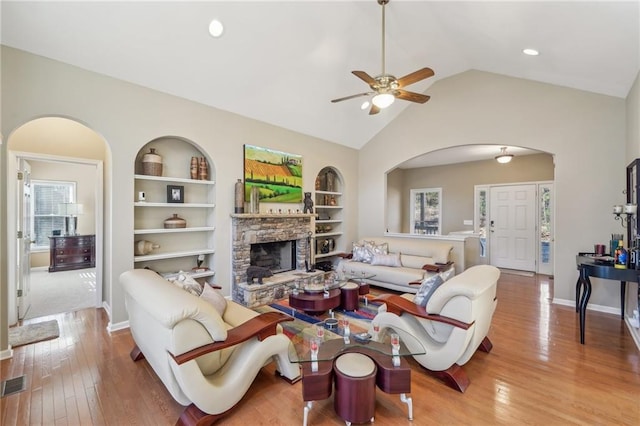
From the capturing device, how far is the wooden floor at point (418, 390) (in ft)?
6.64

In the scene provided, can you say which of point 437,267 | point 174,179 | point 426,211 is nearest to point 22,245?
point 174,179

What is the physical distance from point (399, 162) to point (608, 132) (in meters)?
3.29

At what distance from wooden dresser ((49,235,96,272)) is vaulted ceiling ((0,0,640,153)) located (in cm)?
516

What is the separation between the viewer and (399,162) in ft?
20.9

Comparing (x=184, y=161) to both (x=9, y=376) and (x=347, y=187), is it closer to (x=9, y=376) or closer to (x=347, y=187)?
(x=9, y=376)

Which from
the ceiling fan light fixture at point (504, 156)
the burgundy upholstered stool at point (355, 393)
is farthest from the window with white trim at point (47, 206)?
the ceiling fan light fixture at point (504, 156)

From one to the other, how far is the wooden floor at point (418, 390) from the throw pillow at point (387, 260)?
81.0 inches

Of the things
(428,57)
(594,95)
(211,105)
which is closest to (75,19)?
(211,105)

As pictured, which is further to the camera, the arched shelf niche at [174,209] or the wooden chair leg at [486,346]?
the arched shelf niche at [174,209]

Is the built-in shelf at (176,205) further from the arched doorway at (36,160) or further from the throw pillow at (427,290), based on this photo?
the throw pillow at (427,290)

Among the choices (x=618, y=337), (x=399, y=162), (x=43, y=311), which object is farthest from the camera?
(x=399, y=162)


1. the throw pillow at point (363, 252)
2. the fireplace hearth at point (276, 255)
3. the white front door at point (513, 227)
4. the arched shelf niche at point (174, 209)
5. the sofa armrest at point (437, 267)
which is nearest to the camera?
the arched shelf niche at point (174, 209)

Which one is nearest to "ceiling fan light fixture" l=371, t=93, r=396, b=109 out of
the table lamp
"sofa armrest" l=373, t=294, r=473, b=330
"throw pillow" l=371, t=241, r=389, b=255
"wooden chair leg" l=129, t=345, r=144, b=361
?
"sofa armrest" l=373, t=294, r=473, b=330

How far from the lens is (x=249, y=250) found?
4793 mm
